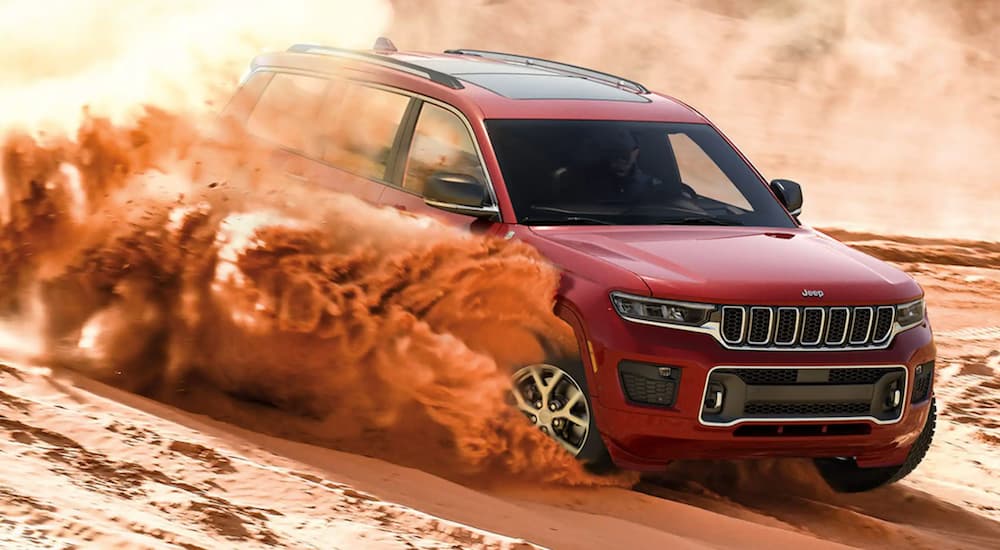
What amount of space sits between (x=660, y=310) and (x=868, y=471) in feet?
5.10

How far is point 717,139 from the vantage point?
7.89 metres

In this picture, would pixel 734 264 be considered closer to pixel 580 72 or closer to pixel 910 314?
pixel 910 314

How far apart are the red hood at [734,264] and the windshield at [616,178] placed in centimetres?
18

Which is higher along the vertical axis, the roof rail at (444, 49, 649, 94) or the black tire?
the roof rail at (444, 49, 649, 94)

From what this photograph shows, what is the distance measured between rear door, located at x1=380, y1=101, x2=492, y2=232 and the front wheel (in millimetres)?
955

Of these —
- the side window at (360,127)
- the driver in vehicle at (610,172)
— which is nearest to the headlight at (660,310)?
the driver in vehicle at (610,172)

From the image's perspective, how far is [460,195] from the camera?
266 inches

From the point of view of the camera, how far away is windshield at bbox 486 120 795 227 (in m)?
6.96

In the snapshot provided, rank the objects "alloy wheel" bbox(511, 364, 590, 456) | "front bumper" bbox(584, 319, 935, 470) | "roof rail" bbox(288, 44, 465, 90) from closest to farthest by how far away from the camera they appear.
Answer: "front bumper" bbox(584, 319, 935, 470) < "alloy wheel" bbox(511, 364, 590, 456) < "roof rail" bbox(288, 44, 465, 90)

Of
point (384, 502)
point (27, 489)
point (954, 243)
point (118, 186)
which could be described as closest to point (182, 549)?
point (27, 489)

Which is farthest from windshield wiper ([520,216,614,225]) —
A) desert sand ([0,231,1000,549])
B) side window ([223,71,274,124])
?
side window ([223,71,274,124])

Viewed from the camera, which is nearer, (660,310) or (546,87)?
(660,310)

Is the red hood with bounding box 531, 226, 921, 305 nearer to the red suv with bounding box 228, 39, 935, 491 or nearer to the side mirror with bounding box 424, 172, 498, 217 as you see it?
the red suv with bounding box 228, 39, 935, 491

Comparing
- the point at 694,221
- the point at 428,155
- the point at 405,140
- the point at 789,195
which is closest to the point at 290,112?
the point at 405,140
